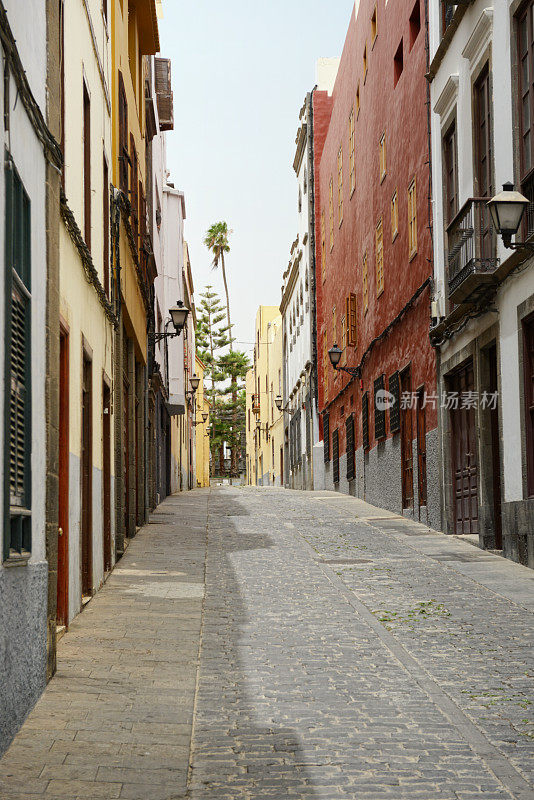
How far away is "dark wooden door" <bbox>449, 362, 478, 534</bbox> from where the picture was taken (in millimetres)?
15547

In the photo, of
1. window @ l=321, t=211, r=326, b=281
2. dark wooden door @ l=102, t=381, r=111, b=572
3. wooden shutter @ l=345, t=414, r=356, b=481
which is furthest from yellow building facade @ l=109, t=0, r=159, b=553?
window @ l=321, t=211, r=326, b=281

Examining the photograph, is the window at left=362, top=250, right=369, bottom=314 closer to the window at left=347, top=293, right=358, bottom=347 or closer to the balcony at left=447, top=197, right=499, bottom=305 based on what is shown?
the window at left=347, top=293, right=358, bottom=347

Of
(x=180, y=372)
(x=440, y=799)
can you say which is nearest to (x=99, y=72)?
(x=440, y=799)

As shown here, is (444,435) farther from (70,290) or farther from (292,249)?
(292,249)

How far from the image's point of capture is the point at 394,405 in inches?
821

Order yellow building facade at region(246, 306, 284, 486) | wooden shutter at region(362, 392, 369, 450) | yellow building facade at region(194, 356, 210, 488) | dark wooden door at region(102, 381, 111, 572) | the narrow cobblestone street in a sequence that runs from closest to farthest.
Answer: the narrow cobblestone street
dark wooden door at region(102, 381, 111, 572)
wooden shutter at region(362, 392, 369, 450)
yellow building facade at region(246, 306, 284, 486)
yellow building facade at region(194, 356, 210, 488)

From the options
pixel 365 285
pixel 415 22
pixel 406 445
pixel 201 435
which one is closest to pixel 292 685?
pixel 406 445

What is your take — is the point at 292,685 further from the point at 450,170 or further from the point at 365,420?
the point at 365,420

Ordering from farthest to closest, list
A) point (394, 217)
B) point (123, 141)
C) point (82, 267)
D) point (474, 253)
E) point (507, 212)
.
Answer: point (394, 217) < point (123, 141) < point (474, 253) < point (507, 212) < point (82, 267)

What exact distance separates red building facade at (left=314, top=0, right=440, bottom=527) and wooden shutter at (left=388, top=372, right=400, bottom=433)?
0.04 m

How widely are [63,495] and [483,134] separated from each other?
27.7ft

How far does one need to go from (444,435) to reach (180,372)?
50.1ft

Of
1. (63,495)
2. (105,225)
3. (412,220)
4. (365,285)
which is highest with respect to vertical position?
(412,220)

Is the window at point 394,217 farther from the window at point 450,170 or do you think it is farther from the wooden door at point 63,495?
the wooden door at point 63,495
